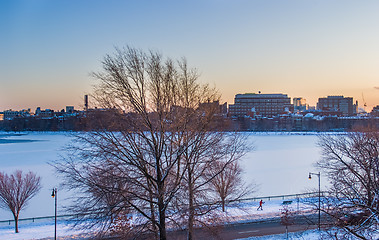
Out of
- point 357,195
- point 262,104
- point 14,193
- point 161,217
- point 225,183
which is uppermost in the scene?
point 262,104

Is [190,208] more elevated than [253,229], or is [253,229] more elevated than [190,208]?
[190,208]

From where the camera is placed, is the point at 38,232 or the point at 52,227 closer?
the point at 38,232

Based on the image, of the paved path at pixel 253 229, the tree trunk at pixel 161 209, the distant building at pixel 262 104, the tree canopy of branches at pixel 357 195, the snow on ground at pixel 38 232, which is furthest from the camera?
the distant building at pixel 262 104

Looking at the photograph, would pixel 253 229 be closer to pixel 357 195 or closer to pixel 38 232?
pixel 357 195

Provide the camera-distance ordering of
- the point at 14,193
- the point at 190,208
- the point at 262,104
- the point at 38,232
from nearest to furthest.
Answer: the point at 190,208 < the point at 38,232 < the point at 14,193 < the point at 262,104

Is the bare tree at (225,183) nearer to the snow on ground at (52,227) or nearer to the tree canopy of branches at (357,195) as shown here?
the snow on ground at (52,227)

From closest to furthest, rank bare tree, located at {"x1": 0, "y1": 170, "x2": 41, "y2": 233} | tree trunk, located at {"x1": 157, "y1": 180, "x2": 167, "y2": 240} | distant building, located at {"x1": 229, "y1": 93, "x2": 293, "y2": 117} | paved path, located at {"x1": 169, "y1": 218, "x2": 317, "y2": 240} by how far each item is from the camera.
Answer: tree trunk, located at {"x1": 157, "y1": 180, "x2": 167, "y2": 240}, paved path, located at {"x1": 169, "y1": 218, "x2": 317, "y2": 240}, bare tree, located at {"x1": 0, "y1": 170, "x2": 41, "y2": 233}, distant building, located at {"x1": 229, "y1": 93, "x2": 293, "y2": 117}

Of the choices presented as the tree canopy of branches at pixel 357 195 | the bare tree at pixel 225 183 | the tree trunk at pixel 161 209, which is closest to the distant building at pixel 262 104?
the bare tree at pixel 225 183

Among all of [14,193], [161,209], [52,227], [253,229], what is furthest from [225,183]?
[161,209]

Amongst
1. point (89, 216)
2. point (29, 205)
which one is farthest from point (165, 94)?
point (29, 205)

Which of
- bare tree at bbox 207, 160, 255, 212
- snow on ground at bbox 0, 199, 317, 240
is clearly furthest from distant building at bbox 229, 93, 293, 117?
snow on ground at bbox 0, 199, 317, 240

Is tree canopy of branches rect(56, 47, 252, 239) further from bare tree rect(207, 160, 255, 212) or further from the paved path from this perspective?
the paved path

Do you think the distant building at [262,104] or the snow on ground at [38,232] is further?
the distant building at [262,104]

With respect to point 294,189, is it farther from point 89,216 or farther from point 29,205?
point 89,216
